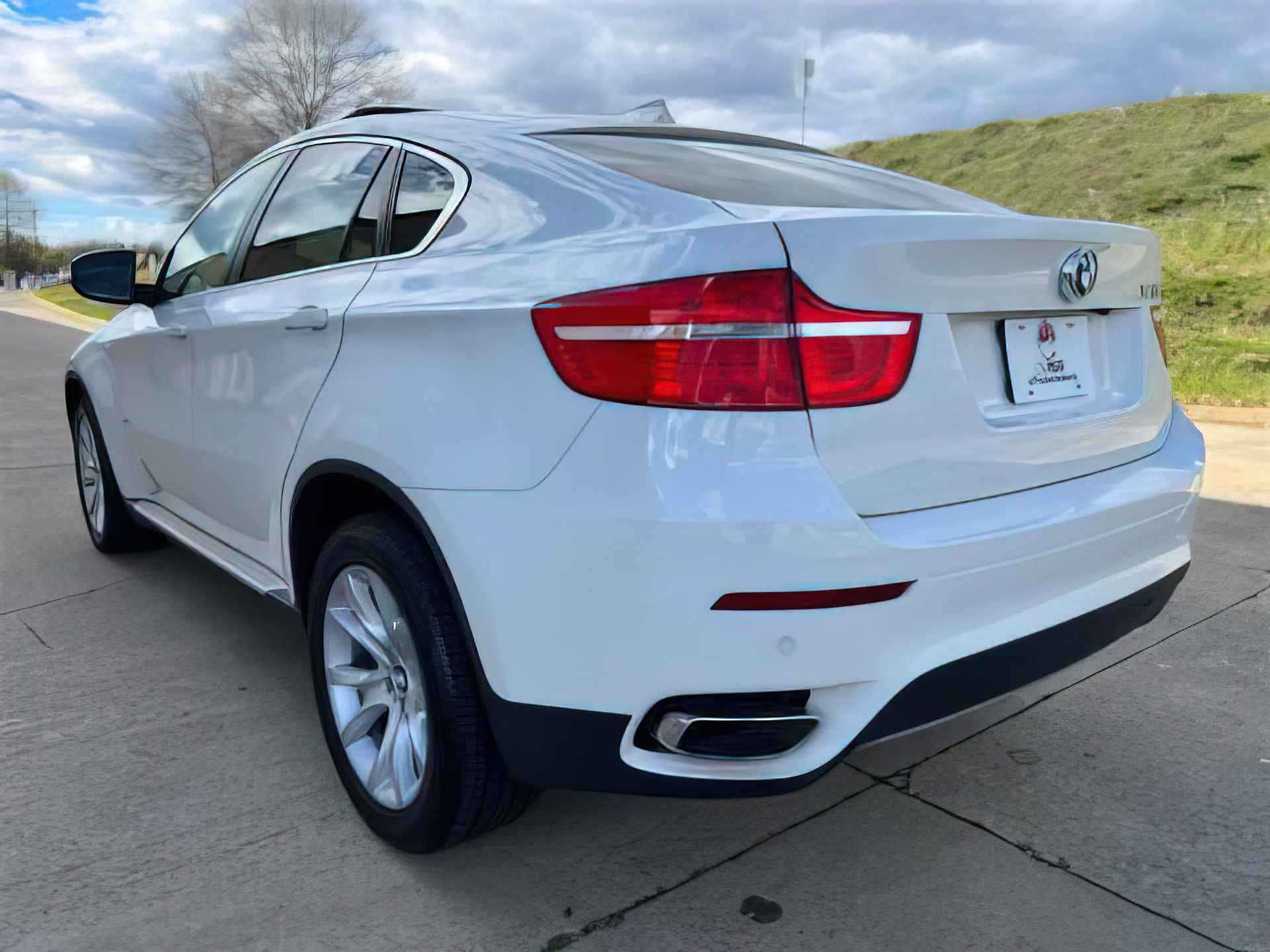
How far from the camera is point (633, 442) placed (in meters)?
1.81

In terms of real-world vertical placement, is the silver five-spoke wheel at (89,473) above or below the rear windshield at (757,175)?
below

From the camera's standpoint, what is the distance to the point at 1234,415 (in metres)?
8.18

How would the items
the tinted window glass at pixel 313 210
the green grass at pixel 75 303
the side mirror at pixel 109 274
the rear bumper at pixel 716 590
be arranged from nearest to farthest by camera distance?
the rear bumper at pixel 716 590 → the tinted window glass at pixel 313 210 → the side mirror at pixel 109 274 → the green grass at pixel 75 303

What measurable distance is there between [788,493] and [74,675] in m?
2.68

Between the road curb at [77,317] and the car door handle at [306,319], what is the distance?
1673 cm

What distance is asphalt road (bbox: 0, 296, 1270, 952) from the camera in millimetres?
→ 2184

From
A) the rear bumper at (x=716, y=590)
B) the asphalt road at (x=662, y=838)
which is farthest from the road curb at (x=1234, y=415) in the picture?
the rear bumper at (x=716, y=590)

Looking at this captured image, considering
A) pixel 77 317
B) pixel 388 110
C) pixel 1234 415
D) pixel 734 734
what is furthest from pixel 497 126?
pixel 77 317

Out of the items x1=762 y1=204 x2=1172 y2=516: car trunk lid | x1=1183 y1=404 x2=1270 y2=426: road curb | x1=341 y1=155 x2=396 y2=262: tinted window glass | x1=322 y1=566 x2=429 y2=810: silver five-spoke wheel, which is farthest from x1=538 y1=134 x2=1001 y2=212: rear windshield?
x1=1183 y1=404 x2=1270 y2=426: road curb

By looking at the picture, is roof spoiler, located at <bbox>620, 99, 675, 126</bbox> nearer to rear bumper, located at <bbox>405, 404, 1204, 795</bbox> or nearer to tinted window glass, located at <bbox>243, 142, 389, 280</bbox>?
tinted window glass, located at <bbox>243, 142, 389, 280</bbox>

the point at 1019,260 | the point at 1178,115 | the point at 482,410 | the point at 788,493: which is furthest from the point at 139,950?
the point at 1178,115

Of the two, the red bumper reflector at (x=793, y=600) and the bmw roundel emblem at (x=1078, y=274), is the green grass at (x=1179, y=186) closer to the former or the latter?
the bmw roundel emblem at (x=1078, y=274)

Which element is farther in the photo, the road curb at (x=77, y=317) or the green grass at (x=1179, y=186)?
the road curb at (x=77, y=317)

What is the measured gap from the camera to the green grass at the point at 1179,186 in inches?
467
